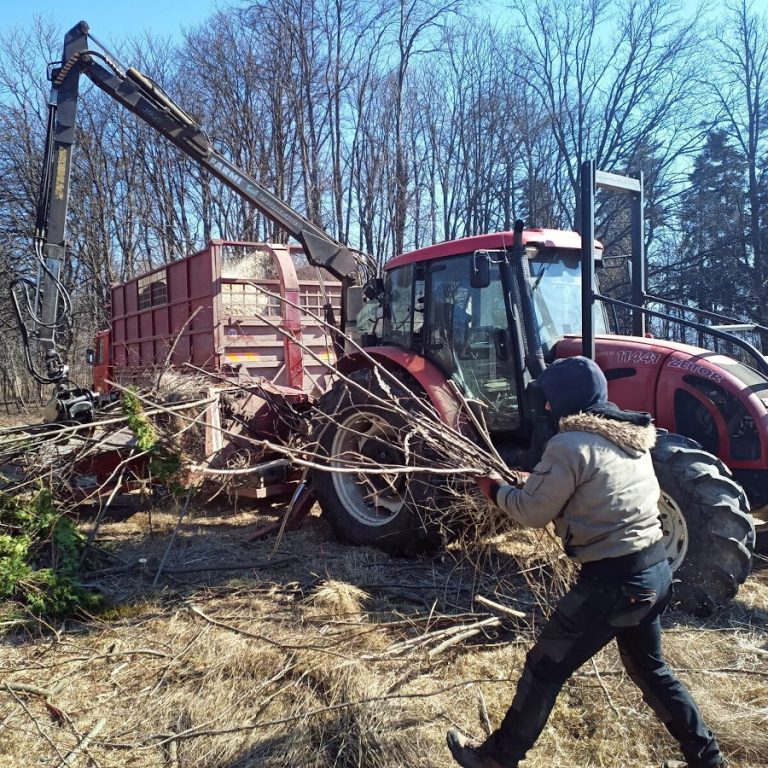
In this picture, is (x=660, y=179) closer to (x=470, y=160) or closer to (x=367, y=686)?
(x=470, y=160)

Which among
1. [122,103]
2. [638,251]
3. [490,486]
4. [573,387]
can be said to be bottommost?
[490,486]

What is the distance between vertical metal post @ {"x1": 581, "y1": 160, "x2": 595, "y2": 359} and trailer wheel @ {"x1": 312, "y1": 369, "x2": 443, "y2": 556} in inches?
50.3

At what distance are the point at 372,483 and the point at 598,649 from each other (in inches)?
101

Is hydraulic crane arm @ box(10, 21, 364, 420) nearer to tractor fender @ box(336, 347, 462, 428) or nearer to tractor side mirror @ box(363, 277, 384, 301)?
tractor side mirror @ box(363, 277, 384, 301)

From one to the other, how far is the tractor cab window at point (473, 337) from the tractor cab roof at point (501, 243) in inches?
2.7

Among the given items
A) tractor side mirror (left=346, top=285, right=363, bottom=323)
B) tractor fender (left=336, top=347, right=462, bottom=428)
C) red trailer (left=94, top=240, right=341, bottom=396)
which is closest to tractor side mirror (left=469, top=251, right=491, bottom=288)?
tractor fender (left=336, top=347, right=462, bottom=428)

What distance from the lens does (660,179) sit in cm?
1956

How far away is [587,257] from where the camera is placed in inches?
167

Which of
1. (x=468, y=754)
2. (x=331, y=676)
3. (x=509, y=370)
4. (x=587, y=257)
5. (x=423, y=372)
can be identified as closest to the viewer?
(x=468, y=754)

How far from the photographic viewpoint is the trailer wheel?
4.68 meters

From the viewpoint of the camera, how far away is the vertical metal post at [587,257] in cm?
422

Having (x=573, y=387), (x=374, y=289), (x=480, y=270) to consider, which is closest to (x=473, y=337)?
(x=480, y=270)

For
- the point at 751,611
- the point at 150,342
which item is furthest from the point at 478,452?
the point at 150,342

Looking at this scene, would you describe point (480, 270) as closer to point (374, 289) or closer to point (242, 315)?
point (374, 289)
